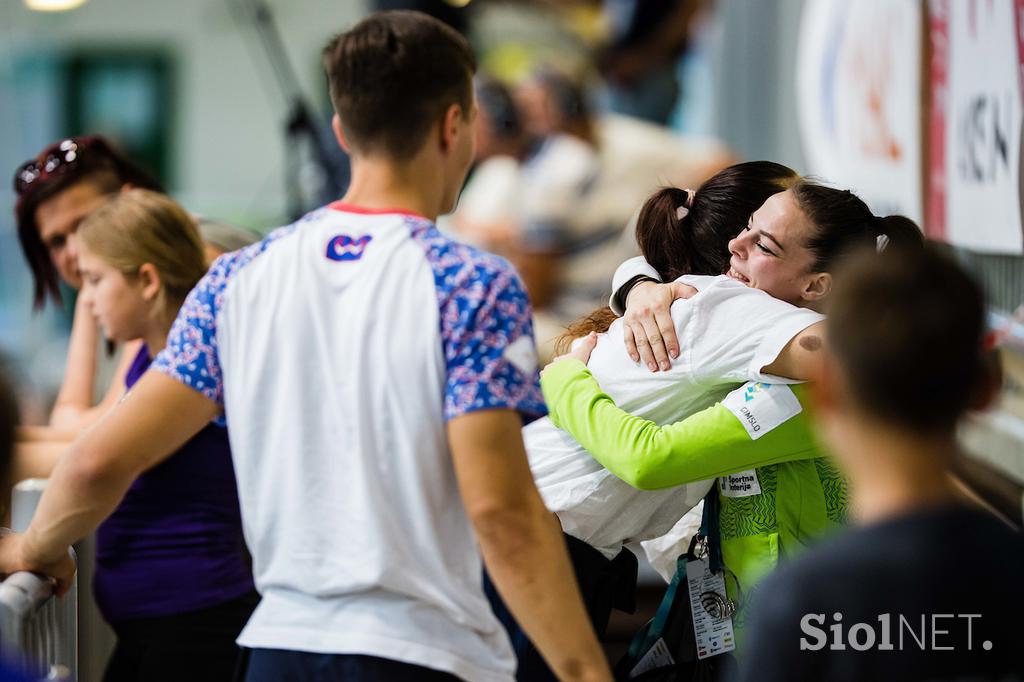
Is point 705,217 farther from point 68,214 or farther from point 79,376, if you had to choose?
point 79,376

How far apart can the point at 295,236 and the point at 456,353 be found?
0.25 m

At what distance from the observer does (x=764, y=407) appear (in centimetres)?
171

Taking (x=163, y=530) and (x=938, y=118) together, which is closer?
(x=163, y=530)

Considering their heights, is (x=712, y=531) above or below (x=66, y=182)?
below

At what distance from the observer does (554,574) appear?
1.48 meters

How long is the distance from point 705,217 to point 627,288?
0.16m

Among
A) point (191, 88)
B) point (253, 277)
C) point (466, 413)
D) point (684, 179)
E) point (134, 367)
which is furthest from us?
point (191, 88)

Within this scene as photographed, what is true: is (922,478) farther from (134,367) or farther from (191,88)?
(191,88)

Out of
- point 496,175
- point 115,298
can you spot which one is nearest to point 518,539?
point 115,298

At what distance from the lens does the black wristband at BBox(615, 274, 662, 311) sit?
1987 mm

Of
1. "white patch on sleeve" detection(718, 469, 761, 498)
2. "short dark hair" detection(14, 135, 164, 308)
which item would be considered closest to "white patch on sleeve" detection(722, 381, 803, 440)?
"white patch on sleeve" detection(718, 469, 761, 498)

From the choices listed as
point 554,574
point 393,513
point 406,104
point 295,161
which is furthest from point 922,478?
point 295,161

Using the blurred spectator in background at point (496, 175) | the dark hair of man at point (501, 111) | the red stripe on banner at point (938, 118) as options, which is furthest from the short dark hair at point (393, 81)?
the dark hair of man at point (501, 111)

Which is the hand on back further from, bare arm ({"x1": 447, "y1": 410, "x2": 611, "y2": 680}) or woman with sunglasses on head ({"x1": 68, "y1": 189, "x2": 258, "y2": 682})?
woman with sunglasses on head ({"x1": 68, "y1": 189, "x2": 258, "y2": 682})
